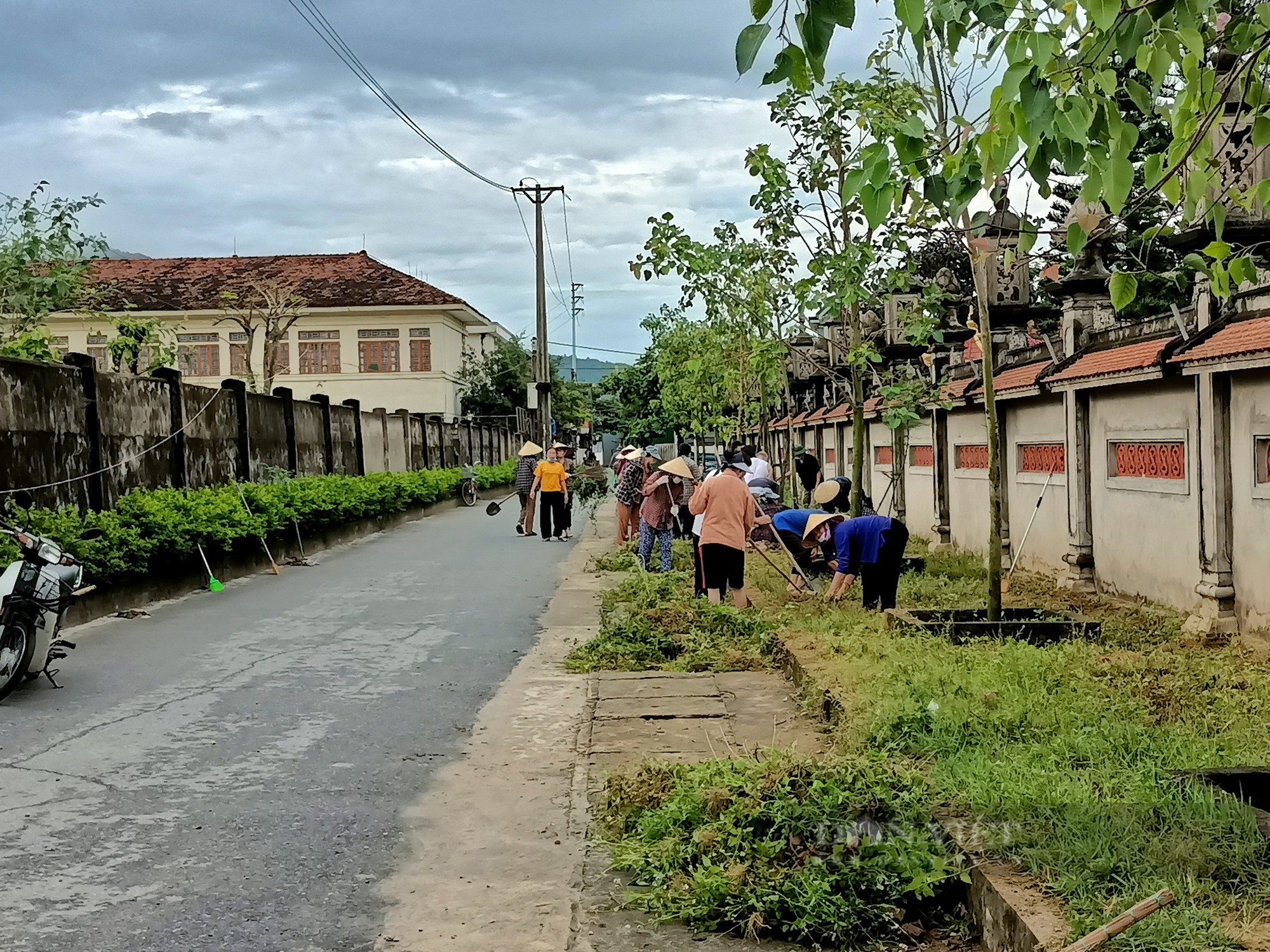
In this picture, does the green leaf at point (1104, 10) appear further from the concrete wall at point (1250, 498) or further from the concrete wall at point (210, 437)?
the concrete wall at point (210, 437)

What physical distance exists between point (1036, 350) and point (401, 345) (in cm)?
4292

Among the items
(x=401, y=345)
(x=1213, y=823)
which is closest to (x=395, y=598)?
(x=1213, y=823)

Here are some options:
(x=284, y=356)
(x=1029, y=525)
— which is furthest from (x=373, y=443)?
(x=284, y=356)

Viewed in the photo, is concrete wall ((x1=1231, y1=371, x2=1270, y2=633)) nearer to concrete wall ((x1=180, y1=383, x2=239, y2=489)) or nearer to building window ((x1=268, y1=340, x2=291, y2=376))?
concrete wall ((x1=180, y1=383, x2=239, y2=489))

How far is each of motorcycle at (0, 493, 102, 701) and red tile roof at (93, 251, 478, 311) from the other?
44179 millimetres

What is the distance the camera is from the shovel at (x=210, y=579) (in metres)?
15.6

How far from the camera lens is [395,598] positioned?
47.9 feet

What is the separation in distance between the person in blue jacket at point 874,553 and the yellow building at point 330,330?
43.1m

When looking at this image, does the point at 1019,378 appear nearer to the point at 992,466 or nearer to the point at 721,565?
the point at 721,565

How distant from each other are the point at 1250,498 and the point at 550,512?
15.4 metres

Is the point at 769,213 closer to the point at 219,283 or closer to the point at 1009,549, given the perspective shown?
the point at 1009,549

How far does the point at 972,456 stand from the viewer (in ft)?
52.3

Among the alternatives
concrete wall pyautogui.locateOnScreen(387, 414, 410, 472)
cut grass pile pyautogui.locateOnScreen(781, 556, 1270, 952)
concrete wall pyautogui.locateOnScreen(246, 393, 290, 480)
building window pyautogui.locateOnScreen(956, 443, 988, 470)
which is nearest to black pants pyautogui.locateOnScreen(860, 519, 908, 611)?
cut grass pile pyautogui.locateOnScreen(781, 556, 1270, 952)

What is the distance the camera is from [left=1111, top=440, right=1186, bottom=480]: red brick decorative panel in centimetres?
1039
